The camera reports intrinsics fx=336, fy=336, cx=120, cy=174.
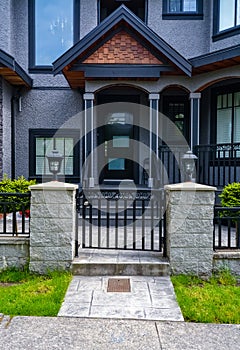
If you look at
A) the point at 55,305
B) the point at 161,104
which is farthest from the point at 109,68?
the point at 55,305

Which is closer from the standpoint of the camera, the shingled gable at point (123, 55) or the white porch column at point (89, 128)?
the shingled gable at point (123, 55)

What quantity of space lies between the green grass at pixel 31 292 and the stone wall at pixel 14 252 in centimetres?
11

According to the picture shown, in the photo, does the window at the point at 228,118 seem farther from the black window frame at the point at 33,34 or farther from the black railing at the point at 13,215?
the black railing at the point at 13,215

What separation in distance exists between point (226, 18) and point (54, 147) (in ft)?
19.5

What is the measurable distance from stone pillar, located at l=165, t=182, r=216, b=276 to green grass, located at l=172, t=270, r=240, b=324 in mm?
193

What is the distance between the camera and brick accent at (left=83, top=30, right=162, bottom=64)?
7.95 metres

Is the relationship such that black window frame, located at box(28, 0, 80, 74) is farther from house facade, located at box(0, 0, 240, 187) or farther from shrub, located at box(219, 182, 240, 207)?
shrub, located at box(219, 182, 240, 207)

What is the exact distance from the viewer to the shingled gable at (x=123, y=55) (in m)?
7.71

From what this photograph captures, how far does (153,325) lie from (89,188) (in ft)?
15.9

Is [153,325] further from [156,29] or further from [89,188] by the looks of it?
[156,29]

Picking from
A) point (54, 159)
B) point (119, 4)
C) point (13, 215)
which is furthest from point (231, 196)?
point (119, 4)

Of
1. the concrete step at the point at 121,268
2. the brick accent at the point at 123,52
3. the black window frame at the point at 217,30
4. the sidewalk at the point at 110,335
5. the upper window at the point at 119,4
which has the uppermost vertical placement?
the upper window at the point at 119,4

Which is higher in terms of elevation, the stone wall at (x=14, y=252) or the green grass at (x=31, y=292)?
the stone wall at (x=14, y=252)

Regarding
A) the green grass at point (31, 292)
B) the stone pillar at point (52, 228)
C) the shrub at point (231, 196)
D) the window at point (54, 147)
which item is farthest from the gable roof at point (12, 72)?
the shrub at point (231, 196)
